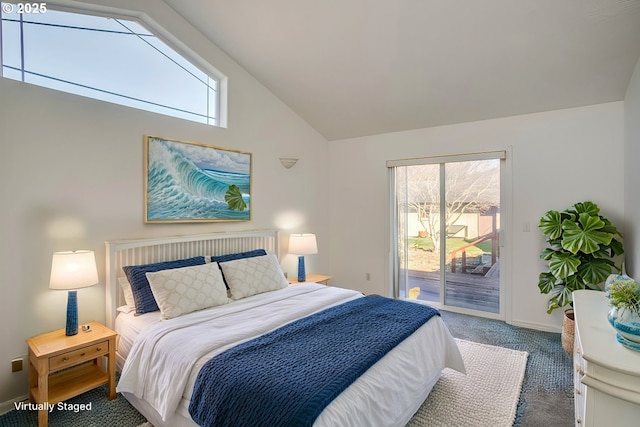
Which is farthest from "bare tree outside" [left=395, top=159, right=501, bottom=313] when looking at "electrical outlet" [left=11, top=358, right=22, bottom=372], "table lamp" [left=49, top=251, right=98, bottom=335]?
"electrical outlet" [left=11, top=358, right=22, bottom=372]

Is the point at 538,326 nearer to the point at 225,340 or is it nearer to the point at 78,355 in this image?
the point at 225,340

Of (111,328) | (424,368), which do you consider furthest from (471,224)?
(111,328)

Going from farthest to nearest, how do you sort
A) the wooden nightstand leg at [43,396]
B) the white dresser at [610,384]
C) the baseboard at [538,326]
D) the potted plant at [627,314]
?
the baseboard at [538,326] → the wooden nightstand leg at [43,396] → the potted plant at [627,314] → the white dresser at [610,384]

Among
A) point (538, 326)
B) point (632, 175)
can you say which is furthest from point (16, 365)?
point (632, 175)

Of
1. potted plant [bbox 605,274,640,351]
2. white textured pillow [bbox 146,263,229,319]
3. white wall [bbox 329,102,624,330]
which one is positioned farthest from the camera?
white wall [bbox 329,102,624,330]

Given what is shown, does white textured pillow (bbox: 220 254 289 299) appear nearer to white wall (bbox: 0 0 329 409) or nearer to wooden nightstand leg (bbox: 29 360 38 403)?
white wall (bbox: 0 0 329 409)

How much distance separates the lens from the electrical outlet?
2.29m

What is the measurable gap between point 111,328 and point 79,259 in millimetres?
743

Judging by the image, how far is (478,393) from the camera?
7.94 feet

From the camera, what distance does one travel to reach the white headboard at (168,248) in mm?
2678

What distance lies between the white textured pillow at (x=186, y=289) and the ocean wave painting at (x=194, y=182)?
28.0 inches

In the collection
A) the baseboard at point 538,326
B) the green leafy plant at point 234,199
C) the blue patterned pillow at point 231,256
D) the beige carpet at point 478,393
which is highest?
the green leafy plant at point 234,199

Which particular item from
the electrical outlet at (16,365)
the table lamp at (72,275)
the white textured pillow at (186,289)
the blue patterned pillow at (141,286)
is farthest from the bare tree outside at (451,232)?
the electrical outlet at (16,365)

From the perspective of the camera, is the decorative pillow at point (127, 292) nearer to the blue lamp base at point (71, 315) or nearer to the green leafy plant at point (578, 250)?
the blue lamp base at point (71, 315)
